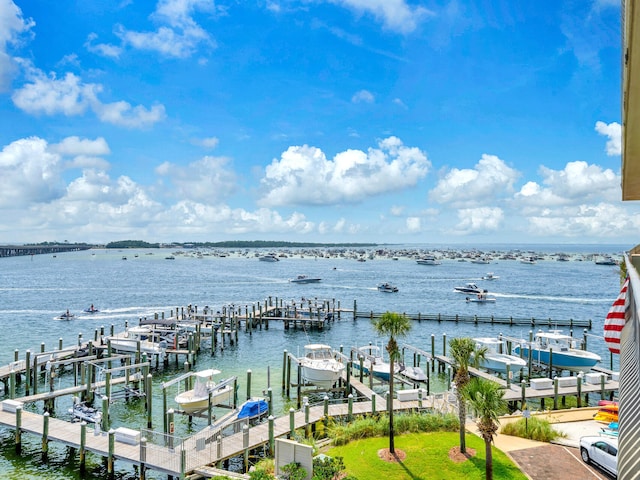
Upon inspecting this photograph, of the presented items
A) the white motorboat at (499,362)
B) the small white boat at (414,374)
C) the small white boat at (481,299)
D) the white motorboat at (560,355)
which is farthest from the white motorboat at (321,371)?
the small white boat at (481,299)

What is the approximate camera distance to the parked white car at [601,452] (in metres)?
19.2

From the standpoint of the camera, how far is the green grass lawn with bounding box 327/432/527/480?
20.1 meters

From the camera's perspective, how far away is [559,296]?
95.5 metres

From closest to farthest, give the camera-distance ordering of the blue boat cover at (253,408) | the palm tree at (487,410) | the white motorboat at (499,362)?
the palm tree at (487,410) → the blue boat cover at (253,408) → the white motorboat at (499,362)

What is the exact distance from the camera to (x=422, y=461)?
21.3 meters

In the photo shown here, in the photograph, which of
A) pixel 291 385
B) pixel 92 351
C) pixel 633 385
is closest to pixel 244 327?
pixel 92 351

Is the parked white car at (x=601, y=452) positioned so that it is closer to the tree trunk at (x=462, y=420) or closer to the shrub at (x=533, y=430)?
the shrub at (x=533, y=430)

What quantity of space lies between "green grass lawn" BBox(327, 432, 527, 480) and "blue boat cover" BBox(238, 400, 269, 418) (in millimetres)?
7291

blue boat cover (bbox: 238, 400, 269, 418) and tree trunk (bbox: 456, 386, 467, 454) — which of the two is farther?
blue boat cover (bbox: 238, 400, 269, 418)

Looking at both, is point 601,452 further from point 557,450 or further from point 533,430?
point 533,430

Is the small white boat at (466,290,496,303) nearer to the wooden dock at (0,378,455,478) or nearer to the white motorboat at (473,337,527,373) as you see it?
the white motorboat at (473,337,527,373)

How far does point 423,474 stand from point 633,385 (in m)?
16.5

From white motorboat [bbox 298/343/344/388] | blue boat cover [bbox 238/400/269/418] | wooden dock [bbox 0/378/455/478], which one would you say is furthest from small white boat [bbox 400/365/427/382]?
blue boat cover [bbox 238/400/269/418]

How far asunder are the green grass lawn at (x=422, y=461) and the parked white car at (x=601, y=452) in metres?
3.32
